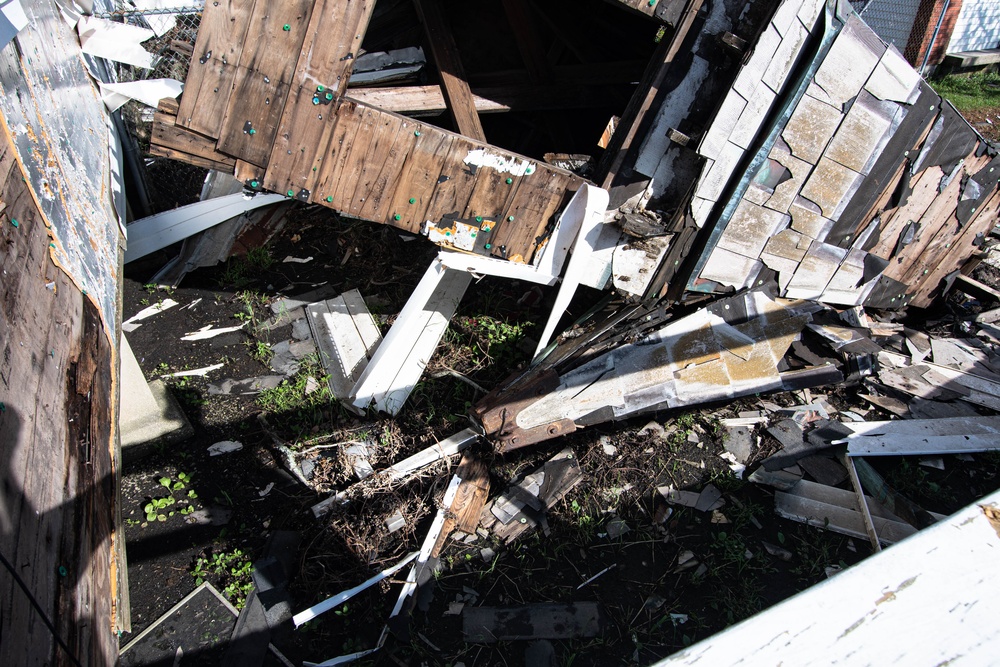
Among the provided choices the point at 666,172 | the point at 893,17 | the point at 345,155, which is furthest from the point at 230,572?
the point at 893,17

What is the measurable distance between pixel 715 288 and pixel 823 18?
1.86 meters

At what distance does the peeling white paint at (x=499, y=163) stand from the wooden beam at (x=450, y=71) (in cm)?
Answer: 84

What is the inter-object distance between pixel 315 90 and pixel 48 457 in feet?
8.05

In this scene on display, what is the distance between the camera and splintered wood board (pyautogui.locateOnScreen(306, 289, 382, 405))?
189 inches

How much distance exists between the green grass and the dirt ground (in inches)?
299

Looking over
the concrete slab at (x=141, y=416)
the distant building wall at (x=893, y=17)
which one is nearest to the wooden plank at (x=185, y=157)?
the concrete slab at (x=141, y=416)

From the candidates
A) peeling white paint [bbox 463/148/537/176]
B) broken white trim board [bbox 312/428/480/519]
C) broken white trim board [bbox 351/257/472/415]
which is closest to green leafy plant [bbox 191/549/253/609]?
broken white trim board [bbox 312/428/480/519]

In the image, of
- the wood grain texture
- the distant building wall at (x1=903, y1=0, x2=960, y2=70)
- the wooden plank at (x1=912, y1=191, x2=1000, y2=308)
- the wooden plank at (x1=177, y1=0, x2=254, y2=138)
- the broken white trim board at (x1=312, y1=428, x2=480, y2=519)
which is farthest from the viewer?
the distant building wall at (x1=903, y1=0, x2=960, y2=70)

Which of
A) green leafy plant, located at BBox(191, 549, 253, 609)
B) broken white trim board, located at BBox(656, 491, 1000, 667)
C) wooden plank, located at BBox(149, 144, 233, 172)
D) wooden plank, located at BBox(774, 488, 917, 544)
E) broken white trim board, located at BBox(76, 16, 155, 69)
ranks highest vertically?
broken white trim board, located at BBox(656, 491, 1000, 667)

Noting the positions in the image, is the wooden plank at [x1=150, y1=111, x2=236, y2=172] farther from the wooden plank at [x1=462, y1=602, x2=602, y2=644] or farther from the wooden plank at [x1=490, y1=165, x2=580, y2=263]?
the wooden plank at [x1=462, y1=602, x2=602, y2=644]

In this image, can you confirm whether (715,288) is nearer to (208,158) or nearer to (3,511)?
(208,158)

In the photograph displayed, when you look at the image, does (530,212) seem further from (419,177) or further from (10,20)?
(10,20)

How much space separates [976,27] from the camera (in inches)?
399

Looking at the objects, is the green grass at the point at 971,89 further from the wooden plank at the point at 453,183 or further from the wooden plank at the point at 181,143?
the wooden plank at the point at 181,143
